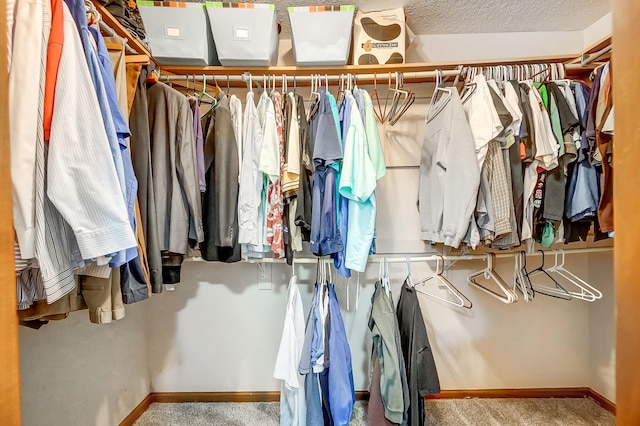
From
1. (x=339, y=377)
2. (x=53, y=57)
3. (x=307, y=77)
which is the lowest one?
(x=339, y=377)

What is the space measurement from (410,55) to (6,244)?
77.7 inches

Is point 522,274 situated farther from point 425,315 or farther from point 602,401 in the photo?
point 602,401

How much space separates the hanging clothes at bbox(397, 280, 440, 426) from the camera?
1278mm

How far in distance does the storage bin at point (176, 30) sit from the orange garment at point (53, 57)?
27.9 inches

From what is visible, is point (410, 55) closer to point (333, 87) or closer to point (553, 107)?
point (333, 87)

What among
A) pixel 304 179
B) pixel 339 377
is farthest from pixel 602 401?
pixel 304 179

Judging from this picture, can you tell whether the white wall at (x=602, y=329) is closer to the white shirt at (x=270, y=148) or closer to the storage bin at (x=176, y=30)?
the white shirt at (x=270, y=148)

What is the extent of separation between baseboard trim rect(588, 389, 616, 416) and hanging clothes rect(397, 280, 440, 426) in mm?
1231

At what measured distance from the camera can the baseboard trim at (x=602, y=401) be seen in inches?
62.0

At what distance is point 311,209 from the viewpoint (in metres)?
1.24

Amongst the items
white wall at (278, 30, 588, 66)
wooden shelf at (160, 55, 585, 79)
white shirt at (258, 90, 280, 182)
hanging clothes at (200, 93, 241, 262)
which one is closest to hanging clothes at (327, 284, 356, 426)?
hanging clothes at (200, 93, 241, 262)

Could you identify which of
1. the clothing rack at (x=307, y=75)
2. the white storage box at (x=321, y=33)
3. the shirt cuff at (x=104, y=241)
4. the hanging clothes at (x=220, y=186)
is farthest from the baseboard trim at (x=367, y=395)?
the white storage box at (x=321, y=33)

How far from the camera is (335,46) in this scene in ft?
4.31

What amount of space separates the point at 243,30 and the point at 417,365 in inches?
72.6
